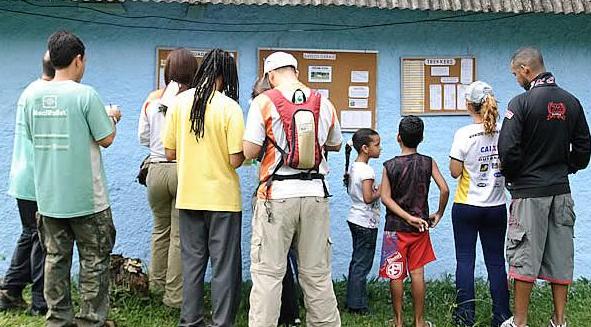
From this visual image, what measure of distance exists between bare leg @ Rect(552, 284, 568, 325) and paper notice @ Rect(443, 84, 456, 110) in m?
2.11

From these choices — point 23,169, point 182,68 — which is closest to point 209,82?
point 182,68

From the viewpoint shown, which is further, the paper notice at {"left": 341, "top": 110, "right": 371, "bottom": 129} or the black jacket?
the paper notice at {"left": 341, "top": 110, "right": 371, "bottom": 129}

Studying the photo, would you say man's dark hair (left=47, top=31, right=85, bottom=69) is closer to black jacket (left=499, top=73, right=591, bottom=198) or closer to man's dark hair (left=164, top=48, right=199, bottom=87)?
man's dark hair (left=164, top=48, right=199, bottom=87)

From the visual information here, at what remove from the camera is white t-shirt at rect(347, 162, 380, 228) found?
20.1 ft

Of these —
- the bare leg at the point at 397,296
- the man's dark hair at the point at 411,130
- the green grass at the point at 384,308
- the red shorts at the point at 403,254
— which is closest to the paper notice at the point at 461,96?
the man's dark hair at the point at 411,130

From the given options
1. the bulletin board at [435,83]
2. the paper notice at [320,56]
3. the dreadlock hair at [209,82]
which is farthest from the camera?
the bulletin board at [435,83]

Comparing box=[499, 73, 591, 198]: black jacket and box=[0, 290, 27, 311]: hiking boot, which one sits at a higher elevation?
box=[499, 73, 591, 198]: black jacket

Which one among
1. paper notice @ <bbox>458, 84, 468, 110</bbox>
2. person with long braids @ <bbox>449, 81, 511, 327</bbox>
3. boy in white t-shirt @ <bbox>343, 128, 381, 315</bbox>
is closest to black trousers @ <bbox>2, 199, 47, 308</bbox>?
boy in white t-shirt @ <bbox>343, 128, 381, 315</bbox>

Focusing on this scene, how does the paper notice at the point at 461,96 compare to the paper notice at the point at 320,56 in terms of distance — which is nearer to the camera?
the paper notice at the point at 320,56

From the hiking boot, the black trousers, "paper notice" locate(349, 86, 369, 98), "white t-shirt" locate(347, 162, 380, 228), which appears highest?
"paper notice" locate(349, 86, 369, 98)

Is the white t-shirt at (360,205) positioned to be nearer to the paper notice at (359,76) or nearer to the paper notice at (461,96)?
the paper notice at (359,76)

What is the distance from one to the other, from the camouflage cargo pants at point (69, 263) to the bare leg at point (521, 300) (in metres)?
2.96

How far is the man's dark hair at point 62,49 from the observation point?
4.90 m

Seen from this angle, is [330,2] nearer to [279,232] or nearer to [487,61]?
[487,61]
